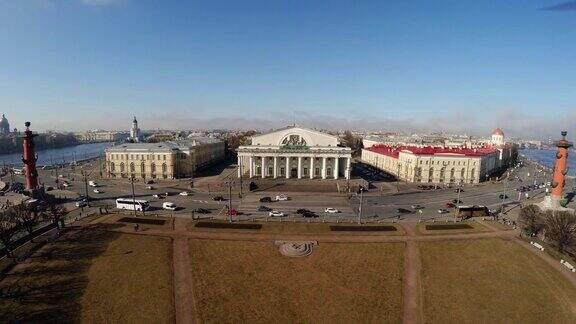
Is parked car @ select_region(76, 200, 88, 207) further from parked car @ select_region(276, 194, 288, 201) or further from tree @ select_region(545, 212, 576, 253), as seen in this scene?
tree @ select_region(545, 212, 576, 253)

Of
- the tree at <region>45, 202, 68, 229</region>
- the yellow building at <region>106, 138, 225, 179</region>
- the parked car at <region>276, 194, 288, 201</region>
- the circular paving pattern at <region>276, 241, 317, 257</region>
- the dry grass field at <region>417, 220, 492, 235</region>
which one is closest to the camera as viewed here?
the circular paving pattern at <region>276, 241, 317, 257</region>

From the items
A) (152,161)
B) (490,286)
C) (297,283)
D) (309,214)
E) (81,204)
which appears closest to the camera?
(297,283)

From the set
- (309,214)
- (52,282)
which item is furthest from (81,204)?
(309,214)

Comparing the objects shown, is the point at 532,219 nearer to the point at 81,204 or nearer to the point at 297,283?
the point at 297,283

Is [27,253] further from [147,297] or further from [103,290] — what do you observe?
[147,297]

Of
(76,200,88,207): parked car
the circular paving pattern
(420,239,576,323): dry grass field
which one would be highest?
(76,200,88,207): parked car

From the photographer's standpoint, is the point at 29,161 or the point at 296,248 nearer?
the point at 296,248

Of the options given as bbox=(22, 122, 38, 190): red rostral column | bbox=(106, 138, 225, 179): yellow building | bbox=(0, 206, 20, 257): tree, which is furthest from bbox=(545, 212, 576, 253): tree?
bbox=(22, 122, 38, 190): red rostral column
